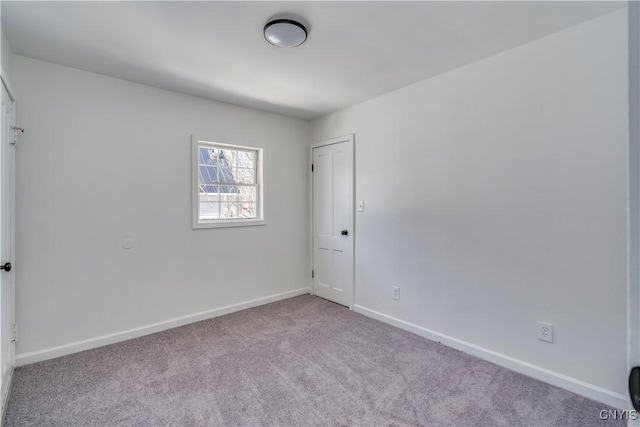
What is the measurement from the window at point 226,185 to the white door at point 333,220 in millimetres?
799

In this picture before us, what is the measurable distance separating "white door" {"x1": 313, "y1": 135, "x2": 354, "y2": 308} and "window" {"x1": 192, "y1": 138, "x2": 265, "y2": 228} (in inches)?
31.5

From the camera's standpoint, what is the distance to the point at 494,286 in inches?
97.7

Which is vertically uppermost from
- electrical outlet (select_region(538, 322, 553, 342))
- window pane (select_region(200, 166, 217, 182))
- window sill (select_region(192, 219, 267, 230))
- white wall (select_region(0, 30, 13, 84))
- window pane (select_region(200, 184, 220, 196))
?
white wall (select_region(0, 30, 13, 84))

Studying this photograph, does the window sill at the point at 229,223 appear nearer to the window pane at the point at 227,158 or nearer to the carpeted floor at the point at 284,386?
the window pane at the point at 227,158

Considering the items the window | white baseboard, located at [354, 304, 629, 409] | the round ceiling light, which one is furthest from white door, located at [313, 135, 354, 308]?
the round ceiling light

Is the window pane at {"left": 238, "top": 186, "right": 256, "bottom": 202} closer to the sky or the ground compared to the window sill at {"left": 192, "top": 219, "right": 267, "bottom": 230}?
closer to the sky

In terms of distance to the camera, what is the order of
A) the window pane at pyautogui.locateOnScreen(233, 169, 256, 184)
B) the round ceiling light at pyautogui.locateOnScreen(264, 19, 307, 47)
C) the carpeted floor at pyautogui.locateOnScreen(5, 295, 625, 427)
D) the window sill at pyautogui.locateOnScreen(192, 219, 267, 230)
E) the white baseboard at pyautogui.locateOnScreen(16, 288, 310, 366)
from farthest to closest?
the window pane at pyautogui.locateOnScreen(233, 169, 256, 184), the window sill at pyautogui.locateOnScreen(192, 219, 267, 230), the white baseboard at pyautogui.locateOnScreen(16, 288, 310, 366), the round ceiling light at pyautogui.locateOnScreen(264, 19, 307, 47), the carpeted floor at pyautogui.locateOnScreen(5, 295, 625, 427)

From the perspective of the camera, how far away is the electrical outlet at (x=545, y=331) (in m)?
2.20

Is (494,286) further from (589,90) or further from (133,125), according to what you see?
(133,125)

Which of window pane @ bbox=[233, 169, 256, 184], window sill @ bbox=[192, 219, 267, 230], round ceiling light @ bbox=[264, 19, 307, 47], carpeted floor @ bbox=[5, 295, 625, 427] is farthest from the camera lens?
window pane @ bbox=[233, 169, 256, 184]

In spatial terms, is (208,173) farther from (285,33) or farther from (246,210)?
(285,33)

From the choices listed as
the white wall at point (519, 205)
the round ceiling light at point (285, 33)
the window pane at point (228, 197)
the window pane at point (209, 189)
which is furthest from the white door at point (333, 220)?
the round ceiling light at point (285, 33)

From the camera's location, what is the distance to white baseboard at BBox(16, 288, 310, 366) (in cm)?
250

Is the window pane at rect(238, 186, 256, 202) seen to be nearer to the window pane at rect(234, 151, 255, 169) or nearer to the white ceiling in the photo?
the window pane at rect(234, 151, 255, 169)
